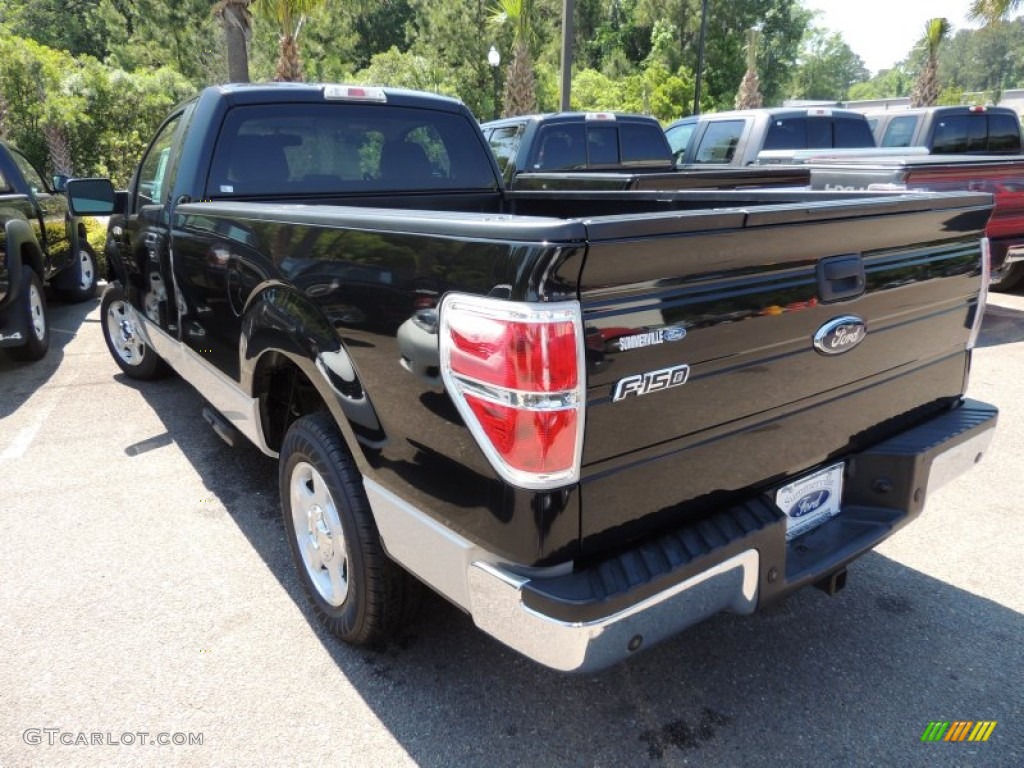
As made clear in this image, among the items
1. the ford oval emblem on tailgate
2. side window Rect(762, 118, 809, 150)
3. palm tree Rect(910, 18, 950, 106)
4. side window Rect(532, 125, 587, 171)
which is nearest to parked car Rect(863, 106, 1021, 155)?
side window Rect(762, 118, 809, 150)

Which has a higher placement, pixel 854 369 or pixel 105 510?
pixel 854 369

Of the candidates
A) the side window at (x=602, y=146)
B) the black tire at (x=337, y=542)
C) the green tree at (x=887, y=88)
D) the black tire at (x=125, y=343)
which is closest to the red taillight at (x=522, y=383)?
the black tire at (x=337, y=542)

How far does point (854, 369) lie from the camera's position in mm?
2379

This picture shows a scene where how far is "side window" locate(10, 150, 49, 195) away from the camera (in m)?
7.24

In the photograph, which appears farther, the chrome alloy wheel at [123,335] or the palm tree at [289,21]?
the palm tree at [289,21]

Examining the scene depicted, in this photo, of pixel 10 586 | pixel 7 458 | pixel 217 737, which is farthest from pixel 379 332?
pixel 7 458

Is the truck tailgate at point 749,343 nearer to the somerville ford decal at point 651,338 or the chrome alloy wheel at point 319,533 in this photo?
the somerville ford decal at point 651,338

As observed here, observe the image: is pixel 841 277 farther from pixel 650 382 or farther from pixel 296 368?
pixel 296 368

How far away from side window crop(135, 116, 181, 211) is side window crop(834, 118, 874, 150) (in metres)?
9.22

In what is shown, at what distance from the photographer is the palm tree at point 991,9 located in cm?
1579

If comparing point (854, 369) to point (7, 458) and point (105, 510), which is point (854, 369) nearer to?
point (105, 510)

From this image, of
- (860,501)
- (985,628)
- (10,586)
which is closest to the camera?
(860,501)

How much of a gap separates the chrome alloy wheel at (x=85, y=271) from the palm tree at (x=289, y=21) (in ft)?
15.7

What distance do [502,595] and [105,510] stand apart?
2.86 meters
